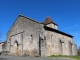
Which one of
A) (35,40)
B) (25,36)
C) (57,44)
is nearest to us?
(35,40)

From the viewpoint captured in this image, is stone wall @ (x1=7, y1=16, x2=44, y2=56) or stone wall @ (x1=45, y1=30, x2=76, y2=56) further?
stone wall @ (x1=45, y1=30, x2=76, y2=56)

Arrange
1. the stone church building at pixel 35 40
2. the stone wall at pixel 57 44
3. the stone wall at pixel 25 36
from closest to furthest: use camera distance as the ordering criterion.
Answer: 1. the stone church building at pixel 35 40
2. the stone wall at pixel 25 36
3. the stone wall at pixel 57 44

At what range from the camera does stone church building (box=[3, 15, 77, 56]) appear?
2823cm

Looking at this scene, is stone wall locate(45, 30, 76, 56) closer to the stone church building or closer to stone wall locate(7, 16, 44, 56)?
the stone church building

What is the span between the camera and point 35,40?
29016 millimetres

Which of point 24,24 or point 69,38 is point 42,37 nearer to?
point 24,24

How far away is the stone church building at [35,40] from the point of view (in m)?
28.2

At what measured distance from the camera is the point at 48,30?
29906 millimetres

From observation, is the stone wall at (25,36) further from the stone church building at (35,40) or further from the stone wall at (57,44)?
the stone wall at (57,44)

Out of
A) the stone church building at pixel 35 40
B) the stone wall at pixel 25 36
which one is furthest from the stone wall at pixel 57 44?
the stone wall at pixel 25 36

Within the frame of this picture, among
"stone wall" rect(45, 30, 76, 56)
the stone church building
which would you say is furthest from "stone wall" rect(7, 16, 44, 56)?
"stone wall" rect(45, 30, 76, 56)

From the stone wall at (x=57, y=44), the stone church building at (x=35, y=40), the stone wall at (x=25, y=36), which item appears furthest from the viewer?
the stone wall at (x=57, y=44)

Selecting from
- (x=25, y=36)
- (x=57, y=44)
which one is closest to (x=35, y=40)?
(x=25, y=36)

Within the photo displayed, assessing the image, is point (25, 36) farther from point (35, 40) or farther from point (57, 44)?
point (57, 44)
